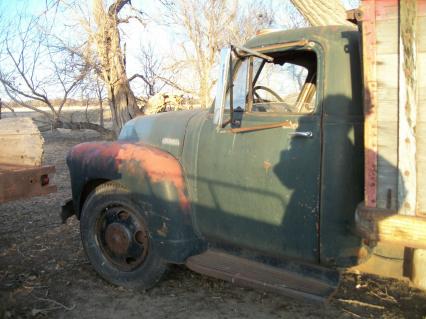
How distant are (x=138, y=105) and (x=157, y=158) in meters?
11.4

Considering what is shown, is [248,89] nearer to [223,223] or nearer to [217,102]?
[217,102]

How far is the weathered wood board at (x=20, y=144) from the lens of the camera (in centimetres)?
434

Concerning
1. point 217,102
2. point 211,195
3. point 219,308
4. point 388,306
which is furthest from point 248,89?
point 388,306

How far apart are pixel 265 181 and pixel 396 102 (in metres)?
1.06

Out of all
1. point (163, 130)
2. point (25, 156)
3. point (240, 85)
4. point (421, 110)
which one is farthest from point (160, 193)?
point (421, 110)

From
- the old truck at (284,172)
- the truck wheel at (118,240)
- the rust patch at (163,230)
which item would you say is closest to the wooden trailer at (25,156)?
the old truck at (284,172)

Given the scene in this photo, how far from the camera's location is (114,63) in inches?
543

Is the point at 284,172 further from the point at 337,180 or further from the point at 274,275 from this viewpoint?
the point at 274,275

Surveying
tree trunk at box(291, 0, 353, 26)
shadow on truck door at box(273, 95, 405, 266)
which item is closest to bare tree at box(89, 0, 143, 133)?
tree trunk at box(291, 0, 353, 26)

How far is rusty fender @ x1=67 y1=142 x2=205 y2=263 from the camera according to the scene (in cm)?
364

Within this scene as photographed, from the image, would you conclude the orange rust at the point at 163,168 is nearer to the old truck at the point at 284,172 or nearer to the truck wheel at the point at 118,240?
the old truck at the point at 284,172

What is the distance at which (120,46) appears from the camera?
14.1 metres

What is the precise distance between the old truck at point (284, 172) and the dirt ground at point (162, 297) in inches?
9.5

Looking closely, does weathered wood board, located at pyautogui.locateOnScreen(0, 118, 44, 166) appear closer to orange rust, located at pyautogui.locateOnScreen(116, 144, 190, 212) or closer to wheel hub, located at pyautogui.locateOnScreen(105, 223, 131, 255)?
wheel hub, located at pyautogui.locateOnScreen(105, 223, 131, 255)
